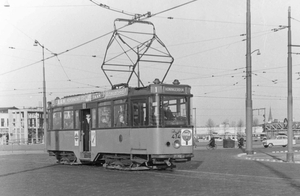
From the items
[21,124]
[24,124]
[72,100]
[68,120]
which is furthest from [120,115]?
[21,124]

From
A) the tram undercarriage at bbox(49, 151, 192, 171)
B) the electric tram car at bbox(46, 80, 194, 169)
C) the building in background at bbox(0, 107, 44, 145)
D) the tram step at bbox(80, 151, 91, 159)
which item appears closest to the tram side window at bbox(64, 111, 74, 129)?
the electric tram car at bbox(46, 80, 194, 169)

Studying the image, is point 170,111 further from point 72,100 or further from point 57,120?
point 57,120

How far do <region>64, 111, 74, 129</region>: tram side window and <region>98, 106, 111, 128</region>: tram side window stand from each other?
2815 mm

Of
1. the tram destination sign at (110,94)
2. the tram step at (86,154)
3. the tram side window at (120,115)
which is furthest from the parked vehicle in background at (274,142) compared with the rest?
the tram side window at (120,115)

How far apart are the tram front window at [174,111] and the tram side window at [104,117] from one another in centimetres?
298

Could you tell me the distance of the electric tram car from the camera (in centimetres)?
1714

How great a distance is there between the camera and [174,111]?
1756 cm

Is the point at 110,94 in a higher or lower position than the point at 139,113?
higher

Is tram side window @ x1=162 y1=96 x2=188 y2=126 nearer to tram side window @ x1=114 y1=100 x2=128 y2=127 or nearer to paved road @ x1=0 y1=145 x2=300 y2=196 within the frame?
tram side window @ x1=114 y1=100 x2=128 y2=127

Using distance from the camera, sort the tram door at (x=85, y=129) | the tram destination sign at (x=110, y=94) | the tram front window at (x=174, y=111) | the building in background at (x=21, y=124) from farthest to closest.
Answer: the building in background at (x=21, y=124), the tram door at (x=85, y=129), the tram destination sign at (x=110, y=94), the tram front window at (x=174, y=111)

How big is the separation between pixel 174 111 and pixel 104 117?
3.57m

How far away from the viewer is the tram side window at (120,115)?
18.2 m

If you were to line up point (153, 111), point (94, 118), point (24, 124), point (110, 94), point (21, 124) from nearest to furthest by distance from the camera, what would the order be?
point (153, 111) < point (110, 94) < point (94, 118) < point (24, 124) < point (21, 124)

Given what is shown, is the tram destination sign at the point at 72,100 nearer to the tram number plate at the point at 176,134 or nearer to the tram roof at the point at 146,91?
the tram roof at the point at 146,91
